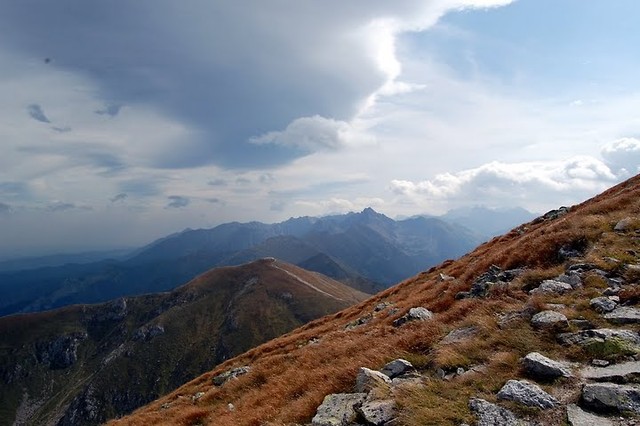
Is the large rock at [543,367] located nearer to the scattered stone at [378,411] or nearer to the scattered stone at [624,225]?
the scattered stone at [378,411]

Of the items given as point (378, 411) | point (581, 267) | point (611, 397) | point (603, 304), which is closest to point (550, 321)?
point (603, 304)

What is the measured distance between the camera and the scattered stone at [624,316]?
1163 centimetres

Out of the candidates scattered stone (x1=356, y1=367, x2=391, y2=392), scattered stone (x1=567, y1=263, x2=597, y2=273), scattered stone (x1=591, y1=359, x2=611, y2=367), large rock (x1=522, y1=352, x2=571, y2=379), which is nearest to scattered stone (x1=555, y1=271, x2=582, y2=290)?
scattered stone (x1=567, y1=263, x2=597, y2=273)

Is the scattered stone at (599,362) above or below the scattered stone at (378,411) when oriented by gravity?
above

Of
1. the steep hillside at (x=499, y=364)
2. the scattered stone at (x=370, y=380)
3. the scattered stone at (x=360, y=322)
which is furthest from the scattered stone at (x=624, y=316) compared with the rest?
the scattered stone at (x=360, y=322)

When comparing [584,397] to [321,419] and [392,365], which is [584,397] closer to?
[392,365]

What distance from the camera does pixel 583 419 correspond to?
8039mm

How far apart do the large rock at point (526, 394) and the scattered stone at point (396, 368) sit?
3215 millimetres

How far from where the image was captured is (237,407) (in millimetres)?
15797

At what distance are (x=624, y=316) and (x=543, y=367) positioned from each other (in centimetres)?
422

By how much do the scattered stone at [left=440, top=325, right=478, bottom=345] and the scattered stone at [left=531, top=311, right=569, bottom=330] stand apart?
6.20ft

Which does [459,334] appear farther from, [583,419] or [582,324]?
[583,419]

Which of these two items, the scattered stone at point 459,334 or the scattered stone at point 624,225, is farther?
the scattered stone at point 624,225

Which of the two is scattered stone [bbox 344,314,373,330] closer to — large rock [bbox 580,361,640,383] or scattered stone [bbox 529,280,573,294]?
scattered stone [bbox 529,280,573,294]
